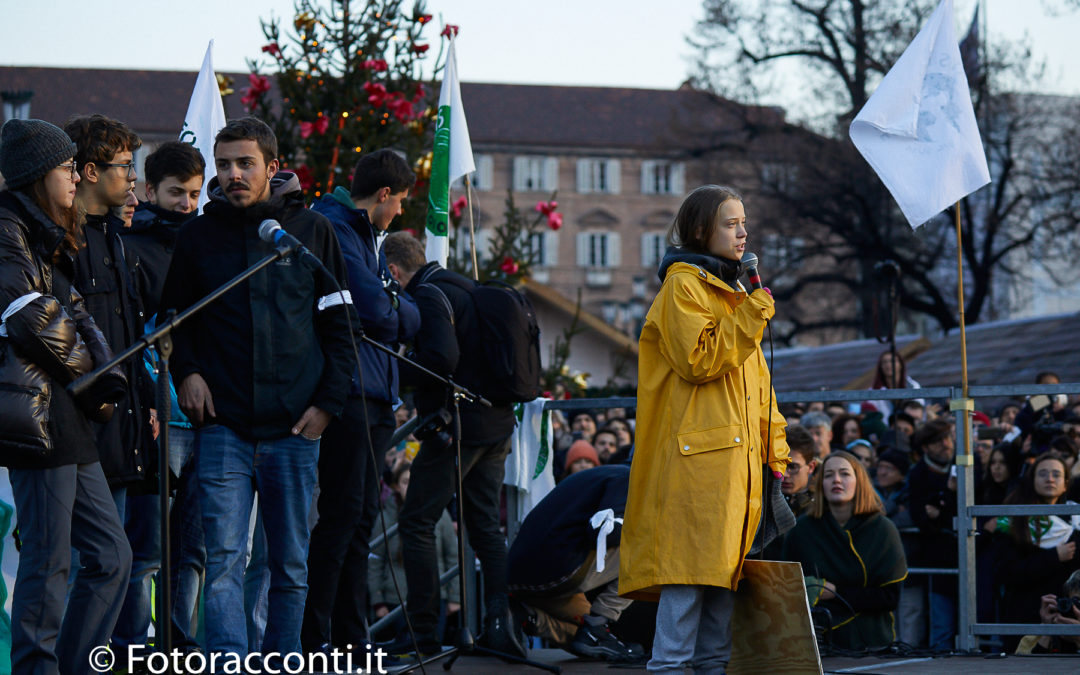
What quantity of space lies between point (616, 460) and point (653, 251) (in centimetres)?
7866

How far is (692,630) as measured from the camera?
5.28 metres

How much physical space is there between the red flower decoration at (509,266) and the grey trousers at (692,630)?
8399 mm

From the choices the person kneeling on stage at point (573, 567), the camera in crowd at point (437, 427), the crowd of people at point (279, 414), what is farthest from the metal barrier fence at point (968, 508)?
the camera in crowd at point (437, 427)

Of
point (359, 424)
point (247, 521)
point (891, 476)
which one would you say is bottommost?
point (247, 521)

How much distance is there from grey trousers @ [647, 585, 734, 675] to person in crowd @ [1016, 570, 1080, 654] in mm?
2767

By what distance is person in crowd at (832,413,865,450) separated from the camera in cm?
1238

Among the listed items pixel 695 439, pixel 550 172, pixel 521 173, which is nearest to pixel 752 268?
pixel 695 439

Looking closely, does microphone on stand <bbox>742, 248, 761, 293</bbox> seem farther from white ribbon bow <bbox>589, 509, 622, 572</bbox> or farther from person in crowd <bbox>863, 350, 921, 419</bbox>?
person in crowd <bbox>863, 350, 921, 419</bbox>

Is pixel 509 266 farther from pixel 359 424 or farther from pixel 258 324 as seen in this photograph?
pixel 258 324

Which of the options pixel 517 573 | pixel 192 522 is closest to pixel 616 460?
pixel 517 573

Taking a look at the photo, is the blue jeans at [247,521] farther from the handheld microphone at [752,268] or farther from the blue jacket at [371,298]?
the handheld microphone at [752,268]

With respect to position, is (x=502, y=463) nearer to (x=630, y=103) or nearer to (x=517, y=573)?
(x=517, y=573)

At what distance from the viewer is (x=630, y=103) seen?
293 ft

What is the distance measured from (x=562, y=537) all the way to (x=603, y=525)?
0.30 metres
